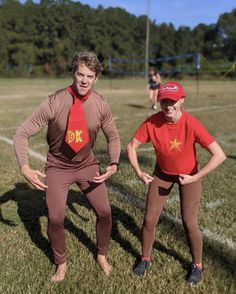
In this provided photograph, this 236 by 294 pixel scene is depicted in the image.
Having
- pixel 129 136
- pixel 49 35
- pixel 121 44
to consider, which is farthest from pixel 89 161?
pixel 121 44

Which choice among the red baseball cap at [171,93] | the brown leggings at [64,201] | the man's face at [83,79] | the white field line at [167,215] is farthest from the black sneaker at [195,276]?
the man's face at [83,79]

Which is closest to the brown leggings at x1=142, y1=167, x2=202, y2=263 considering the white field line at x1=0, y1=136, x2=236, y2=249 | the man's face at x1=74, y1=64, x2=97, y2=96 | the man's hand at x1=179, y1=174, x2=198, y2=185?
the man's hand at x1=179, y1=174, x2=198, y2=185

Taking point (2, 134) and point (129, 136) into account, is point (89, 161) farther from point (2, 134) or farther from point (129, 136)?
point (2, 134)

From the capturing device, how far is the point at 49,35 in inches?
2254

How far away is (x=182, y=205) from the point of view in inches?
135

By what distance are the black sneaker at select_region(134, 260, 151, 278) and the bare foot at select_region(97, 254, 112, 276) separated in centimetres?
23

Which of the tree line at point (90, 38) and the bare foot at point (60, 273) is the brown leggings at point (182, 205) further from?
the tree line at point (90, 38)

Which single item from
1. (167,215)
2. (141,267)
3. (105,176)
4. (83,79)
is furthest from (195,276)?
(83,79)

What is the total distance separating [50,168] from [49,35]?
56.5 m

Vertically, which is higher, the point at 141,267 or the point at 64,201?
the point at 64,201

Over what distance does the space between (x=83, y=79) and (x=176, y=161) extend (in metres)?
0.98

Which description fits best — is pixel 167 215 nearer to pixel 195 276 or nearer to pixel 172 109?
pixel 195 276

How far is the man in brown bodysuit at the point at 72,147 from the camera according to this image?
3318 mm

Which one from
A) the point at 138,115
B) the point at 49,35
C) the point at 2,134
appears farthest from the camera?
the point at 49,35
